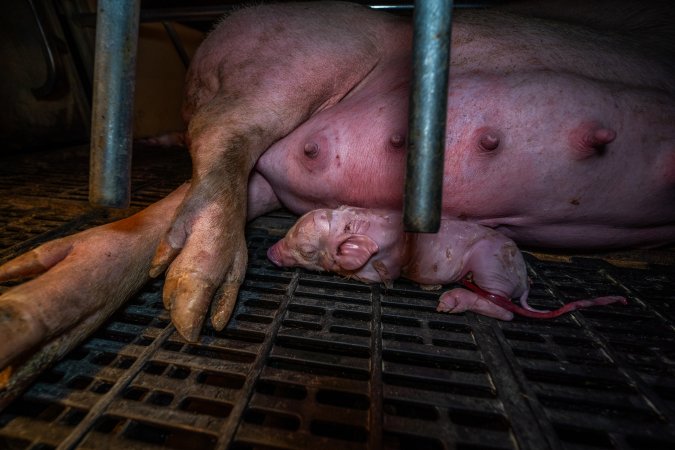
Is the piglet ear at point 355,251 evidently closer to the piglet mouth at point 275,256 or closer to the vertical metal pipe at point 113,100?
the piglet mouth at point 275,256

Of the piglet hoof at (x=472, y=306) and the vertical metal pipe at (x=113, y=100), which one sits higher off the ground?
the vertical metal pipe at (x=113, y=100)

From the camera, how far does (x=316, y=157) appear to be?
1591 mm

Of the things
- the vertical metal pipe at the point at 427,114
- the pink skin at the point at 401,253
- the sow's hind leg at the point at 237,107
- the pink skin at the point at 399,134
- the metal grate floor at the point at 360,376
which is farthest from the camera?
the pink skin at the point at 401,253

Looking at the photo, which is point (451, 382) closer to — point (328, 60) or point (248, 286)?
point (248, 286)

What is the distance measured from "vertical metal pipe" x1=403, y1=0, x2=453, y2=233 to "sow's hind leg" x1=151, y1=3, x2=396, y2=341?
65 cm

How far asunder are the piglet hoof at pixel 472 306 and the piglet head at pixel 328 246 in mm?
367

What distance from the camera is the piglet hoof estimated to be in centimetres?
125

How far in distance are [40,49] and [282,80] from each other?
8.83ft

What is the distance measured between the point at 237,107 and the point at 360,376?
1.12 metres

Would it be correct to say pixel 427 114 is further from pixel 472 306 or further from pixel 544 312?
pixel 544 312

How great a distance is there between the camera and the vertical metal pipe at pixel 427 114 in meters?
0.69

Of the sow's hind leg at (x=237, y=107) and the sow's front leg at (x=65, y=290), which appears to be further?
the sow's hind leg at (x=237, y=107)

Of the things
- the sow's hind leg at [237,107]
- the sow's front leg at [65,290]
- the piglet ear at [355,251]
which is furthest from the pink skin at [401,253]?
the sow's front leg at [65,290]

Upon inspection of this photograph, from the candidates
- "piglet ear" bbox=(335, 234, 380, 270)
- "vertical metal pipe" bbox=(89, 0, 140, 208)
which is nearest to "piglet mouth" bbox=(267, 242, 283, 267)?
"piglet ear" bbox=(335, 234, 380, 270)
